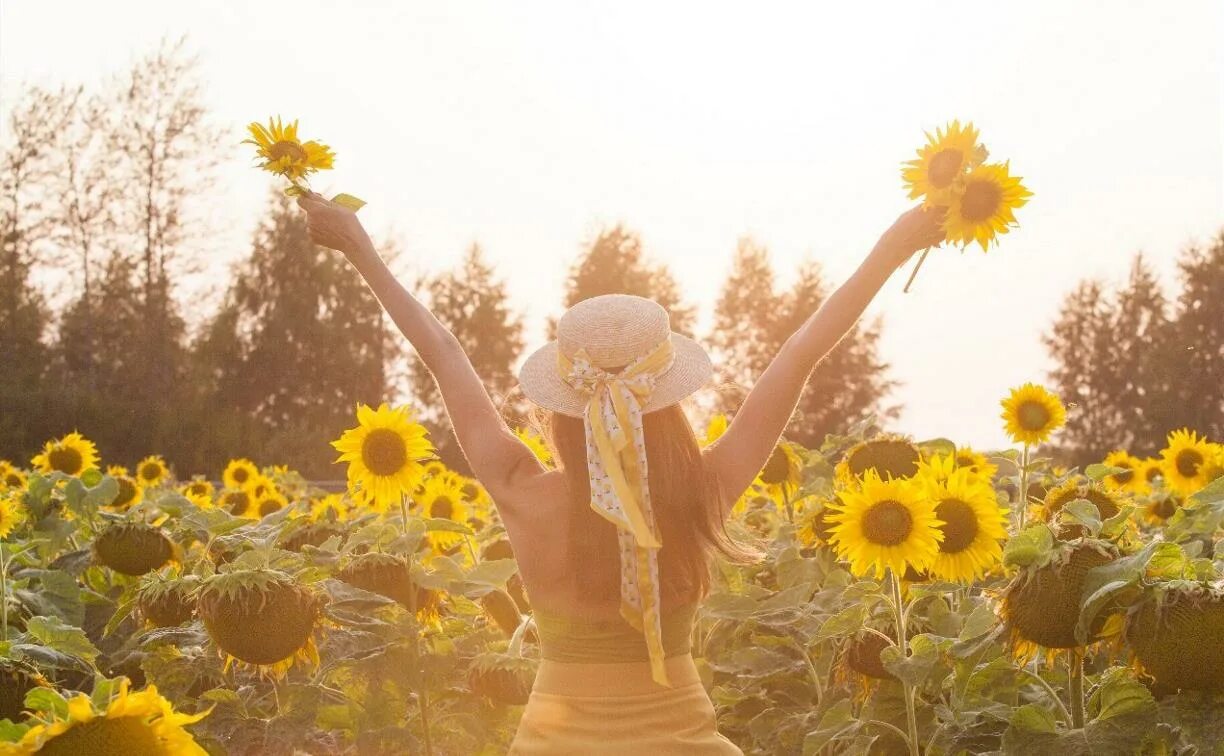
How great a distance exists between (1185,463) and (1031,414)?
2.81 metres

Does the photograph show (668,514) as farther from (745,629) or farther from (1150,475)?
(1150,475)

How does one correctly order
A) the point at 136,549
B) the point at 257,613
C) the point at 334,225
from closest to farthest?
the point at 257,613, the point at 334,225, the point at 136,549

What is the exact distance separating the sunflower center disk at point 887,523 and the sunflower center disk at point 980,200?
2.45 feet

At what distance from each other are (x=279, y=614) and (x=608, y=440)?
0.89 metres

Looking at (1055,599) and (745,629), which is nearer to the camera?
(1055,599)

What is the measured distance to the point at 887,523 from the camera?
10.8 feet

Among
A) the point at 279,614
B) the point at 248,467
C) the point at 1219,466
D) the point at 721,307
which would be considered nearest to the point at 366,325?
the point at 721,307

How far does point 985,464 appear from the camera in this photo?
5.60m

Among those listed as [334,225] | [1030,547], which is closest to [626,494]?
[1030,547]

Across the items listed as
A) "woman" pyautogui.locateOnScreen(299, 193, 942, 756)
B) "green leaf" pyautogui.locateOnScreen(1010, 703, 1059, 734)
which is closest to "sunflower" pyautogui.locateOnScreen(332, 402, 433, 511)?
"woman" pyautogui.locateOnScreen(299, 193, 942, 756)

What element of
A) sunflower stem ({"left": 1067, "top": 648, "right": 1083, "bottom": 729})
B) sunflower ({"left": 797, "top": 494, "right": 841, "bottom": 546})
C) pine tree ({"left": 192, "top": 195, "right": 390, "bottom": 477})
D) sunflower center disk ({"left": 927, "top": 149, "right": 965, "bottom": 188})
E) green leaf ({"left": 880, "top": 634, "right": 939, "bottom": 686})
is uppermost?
pine tree ({"left": 192, "top": 195, "right": 390, "bottom": 477})

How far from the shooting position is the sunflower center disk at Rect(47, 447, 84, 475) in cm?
867

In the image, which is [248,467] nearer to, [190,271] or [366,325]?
[190,271]

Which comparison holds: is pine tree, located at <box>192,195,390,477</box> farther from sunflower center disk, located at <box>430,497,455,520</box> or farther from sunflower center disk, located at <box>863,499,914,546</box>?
sunflower center disk, located at <box>863,499,914,546</box>
